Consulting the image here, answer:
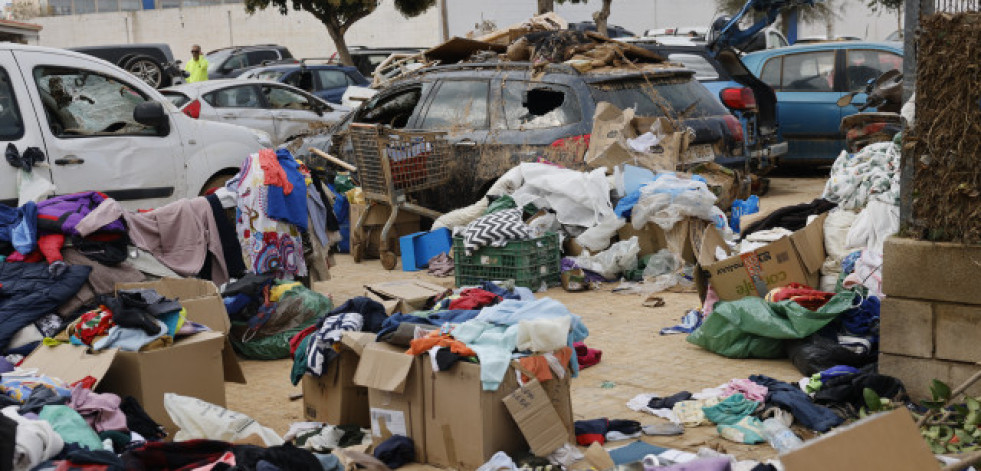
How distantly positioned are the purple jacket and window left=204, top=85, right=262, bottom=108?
9289 mm

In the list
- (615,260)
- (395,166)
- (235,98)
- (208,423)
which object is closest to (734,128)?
(615,260)

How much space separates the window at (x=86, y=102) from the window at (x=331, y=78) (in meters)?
12.2

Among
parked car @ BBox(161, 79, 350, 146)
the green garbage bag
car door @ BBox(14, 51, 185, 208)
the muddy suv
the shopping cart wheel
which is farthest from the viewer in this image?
parked car @ BBox(161, 79, 350, 146)

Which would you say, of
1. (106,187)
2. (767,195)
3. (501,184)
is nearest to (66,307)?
(106,187)

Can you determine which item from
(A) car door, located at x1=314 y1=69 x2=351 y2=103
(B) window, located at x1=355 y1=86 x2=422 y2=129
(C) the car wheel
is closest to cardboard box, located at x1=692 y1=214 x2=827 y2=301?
(B) window, located at x1=355 y1=86 x2=422 y2=129

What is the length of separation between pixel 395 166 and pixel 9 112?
3.28 m

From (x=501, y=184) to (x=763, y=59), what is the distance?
6.51 metres

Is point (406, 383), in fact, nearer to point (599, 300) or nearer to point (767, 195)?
point (599, 300)

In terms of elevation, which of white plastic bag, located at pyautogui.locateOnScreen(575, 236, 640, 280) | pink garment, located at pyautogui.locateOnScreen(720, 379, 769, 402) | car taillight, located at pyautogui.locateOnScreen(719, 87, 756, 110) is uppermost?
car taillight, located at pyautogui.locateOnScreen(719, 87, 756, 110)

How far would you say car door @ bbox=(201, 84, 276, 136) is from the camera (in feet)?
52.4

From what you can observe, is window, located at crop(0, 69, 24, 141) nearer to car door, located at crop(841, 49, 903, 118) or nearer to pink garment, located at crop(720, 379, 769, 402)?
pink garment, located at crop(720, 379, 769, 402)

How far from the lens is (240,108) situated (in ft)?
53.5

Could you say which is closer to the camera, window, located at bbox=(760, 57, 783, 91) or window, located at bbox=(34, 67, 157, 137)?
window, located at bbox=(34, 67, 157, 137)

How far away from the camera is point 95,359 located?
556 cm
